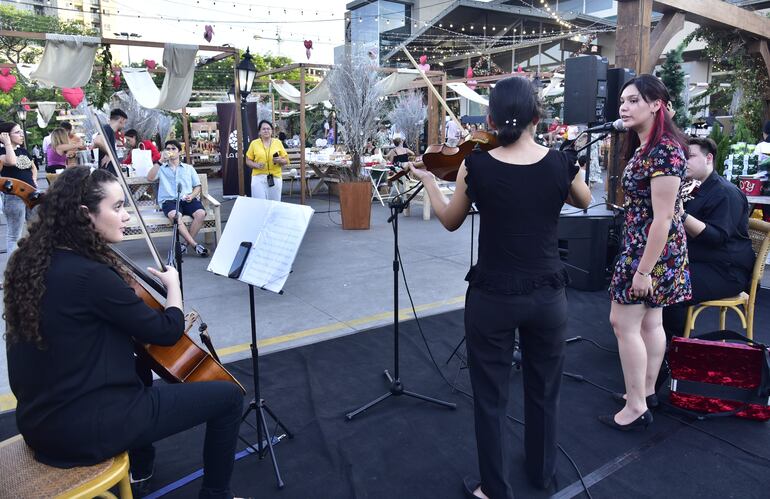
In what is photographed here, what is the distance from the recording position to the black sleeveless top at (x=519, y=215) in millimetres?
2029

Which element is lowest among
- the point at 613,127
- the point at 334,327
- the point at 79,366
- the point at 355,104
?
the point at 334,327

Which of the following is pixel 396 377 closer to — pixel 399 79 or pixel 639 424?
pixel 639 424

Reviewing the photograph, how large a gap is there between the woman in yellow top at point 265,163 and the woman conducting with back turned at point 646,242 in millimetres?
5815

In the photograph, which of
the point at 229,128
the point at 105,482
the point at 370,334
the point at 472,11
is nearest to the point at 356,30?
the point at 472,11

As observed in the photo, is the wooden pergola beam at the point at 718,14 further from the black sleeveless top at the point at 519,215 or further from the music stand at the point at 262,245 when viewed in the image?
the music stand at the point at 262,245

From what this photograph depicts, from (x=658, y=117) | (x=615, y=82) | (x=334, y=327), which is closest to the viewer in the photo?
(x=658, y=117)

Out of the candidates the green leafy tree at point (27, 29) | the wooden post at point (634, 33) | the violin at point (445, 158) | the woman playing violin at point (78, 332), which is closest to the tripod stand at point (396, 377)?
the violin at point (445, 158)

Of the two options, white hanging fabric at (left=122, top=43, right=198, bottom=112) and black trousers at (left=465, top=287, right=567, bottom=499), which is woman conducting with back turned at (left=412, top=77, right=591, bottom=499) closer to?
black trousers at (left=465, top=287, right=567, bottom=499)

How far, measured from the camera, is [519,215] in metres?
2.04

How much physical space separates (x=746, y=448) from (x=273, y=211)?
2.65m

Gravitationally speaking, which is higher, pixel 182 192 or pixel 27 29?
pixel 27 29

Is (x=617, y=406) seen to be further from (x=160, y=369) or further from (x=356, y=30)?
(x=356, y=30)

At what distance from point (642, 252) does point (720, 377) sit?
960mm

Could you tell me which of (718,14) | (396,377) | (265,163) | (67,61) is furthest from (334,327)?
(718,14)
